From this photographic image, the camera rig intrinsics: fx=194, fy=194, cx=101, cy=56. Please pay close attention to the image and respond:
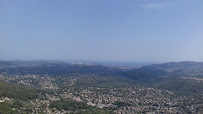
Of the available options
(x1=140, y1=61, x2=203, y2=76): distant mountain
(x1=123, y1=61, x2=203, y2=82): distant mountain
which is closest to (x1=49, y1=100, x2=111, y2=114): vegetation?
(x1=123, y1=61, x2=203, y2=82): distant mountain

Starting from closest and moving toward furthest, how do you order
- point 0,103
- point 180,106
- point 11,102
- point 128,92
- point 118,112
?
point 0,103, point 11,102, point 118,112, point 180,106, point 128,92

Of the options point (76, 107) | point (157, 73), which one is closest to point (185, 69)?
point (157, 73)

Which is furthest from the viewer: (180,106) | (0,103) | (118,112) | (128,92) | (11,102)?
(128,92)

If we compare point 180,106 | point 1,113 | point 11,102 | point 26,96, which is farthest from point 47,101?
point 180,106

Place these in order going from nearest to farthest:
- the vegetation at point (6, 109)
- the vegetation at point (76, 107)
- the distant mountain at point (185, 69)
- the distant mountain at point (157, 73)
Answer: the vegetation at point (6, 109)
the vegetation at point (76, 107)
the distant mountain at point (157, 73)
the distant mountain at point (185, 69)

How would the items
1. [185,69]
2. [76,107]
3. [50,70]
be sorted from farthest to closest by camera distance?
1. [185,69]
2. [50,70]
3. [76,107]

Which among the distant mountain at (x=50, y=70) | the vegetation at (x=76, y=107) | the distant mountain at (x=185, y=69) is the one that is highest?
the distant mountain at (x=185, y=69)

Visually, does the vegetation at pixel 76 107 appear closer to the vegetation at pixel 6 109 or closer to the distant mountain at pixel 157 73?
the vegetation at pixel 6 109

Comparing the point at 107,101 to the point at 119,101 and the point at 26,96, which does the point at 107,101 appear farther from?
the point at 26,96

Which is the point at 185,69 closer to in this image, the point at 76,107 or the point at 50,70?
the point at 50,70

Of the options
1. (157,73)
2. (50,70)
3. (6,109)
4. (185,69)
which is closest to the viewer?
(6,109)

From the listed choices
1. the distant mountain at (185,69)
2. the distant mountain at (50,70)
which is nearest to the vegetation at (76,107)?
the distant mountain at (50,70)
